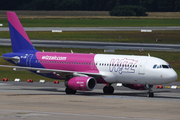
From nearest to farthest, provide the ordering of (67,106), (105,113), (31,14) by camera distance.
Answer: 1. (105,113)
2. (67,106)
3. (31,14)

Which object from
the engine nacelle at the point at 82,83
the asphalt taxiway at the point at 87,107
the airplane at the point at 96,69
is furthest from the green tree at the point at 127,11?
the engine nacelle at the point at 82,83

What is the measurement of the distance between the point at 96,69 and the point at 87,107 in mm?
11496

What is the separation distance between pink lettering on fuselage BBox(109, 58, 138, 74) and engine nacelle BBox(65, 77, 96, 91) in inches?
90.4

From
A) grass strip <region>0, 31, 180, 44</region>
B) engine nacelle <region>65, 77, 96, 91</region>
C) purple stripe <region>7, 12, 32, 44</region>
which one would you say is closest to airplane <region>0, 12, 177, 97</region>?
engine nacelle <region>65, 77, 96, 91</region>

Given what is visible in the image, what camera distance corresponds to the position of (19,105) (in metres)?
31.7

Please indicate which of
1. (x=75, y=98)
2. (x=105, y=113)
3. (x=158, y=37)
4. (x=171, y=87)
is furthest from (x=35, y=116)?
(x=158, y=37)

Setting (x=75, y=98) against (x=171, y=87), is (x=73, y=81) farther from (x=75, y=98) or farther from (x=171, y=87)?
(x=171, y=87)

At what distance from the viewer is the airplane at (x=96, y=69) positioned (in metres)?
39.2

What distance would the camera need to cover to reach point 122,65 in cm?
4062

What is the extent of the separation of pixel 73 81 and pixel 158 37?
6475cm

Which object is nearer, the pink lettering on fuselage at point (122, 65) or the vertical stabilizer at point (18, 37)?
the pink lettering on fuselage at point (122, 65)

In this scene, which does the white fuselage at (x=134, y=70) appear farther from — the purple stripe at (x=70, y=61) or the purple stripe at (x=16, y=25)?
the purple stripe at (x=16, y=25)

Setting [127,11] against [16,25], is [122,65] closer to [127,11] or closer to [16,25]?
[16,25]

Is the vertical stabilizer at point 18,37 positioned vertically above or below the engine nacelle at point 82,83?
above
